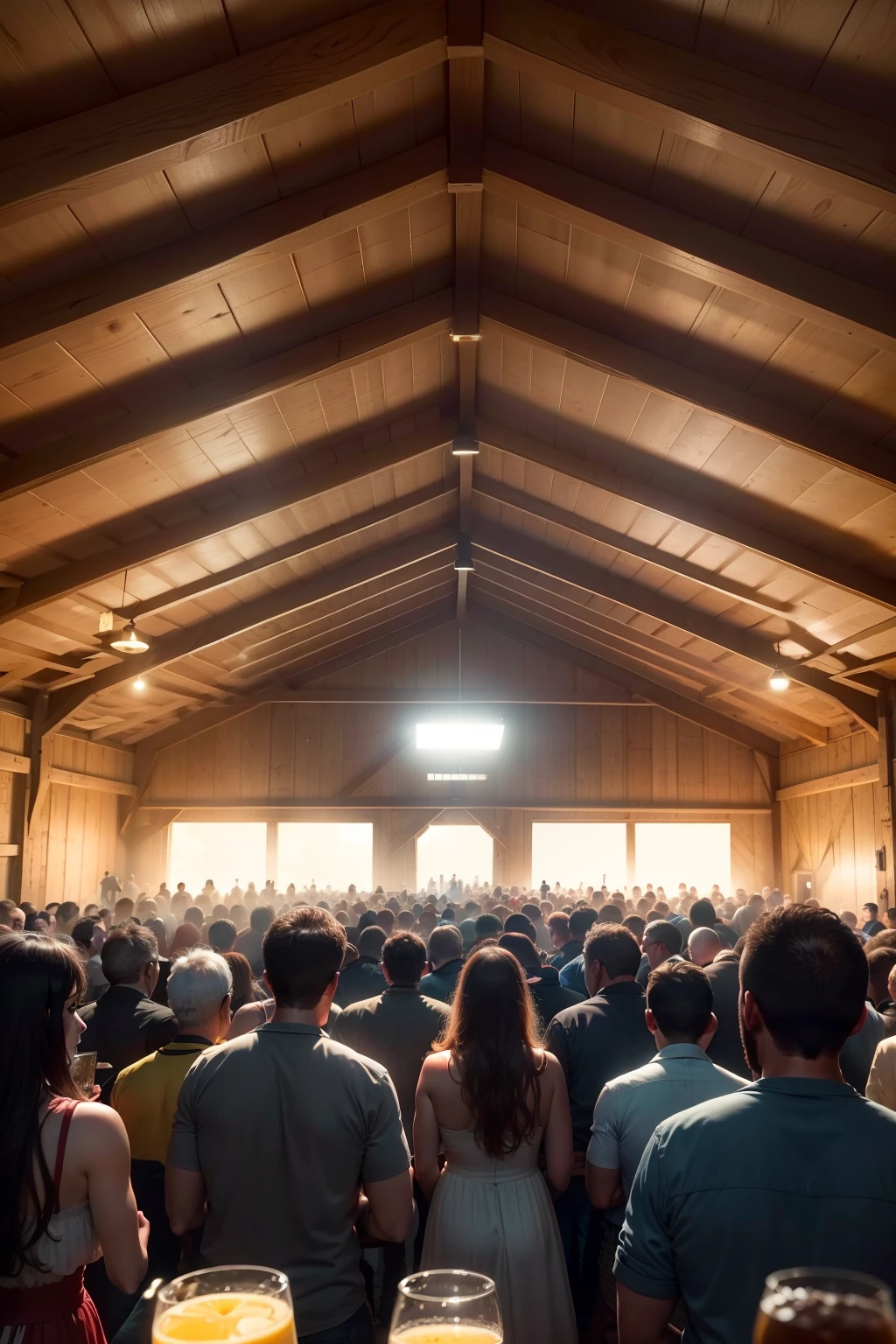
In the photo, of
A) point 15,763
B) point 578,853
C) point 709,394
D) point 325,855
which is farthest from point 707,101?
point 325,855

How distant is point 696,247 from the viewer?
573 centimetres

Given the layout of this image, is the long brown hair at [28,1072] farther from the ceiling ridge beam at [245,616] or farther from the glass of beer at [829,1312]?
the ceiling ridge beam at [245,616]

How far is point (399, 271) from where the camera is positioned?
7.34 m

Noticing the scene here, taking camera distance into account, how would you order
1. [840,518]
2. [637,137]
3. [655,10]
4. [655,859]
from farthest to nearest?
1. [655,859]
2. [840,518]
3. [637,137]
4. [655,10]

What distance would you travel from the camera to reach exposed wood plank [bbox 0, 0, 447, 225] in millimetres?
4520

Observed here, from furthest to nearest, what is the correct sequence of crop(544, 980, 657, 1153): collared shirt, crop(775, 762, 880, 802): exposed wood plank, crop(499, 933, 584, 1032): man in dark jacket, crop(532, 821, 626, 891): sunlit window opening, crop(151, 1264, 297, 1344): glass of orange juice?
crop(532, 821, 626, 891): sunlit window opening, crop(775, 762, 880, 802): exposed wood plank, crop(499, 933, 584, 1032): man in dark jacket, crop(544, 980, 657, 1153): collared shirt, crop(151, 1264, 297, 1344): glass of orange juice

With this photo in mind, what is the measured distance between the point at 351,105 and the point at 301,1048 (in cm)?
499

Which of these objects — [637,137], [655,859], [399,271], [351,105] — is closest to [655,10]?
[637,137]

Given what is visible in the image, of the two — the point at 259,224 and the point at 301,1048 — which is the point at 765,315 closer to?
the point at 259,224

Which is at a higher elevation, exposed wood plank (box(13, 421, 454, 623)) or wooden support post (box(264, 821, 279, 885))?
exposed wood plank (box(13, 421, 454, 623))

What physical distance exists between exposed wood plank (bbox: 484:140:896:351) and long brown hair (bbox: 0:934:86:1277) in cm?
517

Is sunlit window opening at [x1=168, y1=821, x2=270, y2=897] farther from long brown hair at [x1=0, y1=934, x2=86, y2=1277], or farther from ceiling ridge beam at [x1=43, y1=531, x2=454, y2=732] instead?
long brown hair at [x1=0, y1=934, x2=86, y2=1277]

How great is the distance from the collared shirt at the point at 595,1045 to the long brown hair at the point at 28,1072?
7.31 feet

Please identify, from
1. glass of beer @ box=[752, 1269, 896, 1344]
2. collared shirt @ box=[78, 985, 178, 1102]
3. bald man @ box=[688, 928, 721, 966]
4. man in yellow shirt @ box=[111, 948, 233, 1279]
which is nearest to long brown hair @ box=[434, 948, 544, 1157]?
man in yellow shirt @ box=[111, 948, 233, 1279]
